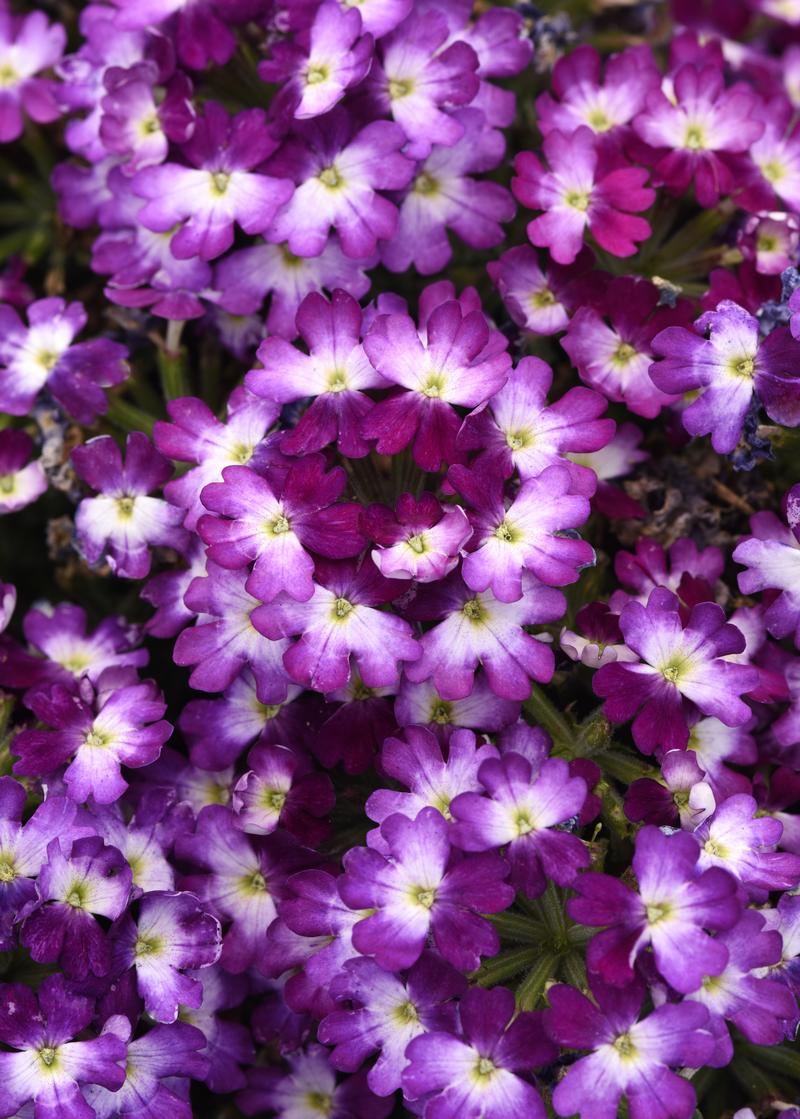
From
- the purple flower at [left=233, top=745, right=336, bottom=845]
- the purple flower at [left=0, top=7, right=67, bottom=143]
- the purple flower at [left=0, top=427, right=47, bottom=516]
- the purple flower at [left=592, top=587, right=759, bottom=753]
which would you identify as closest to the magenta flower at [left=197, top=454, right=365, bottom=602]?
the purple flower at [left=233, top=745, right=336, bottom=845]

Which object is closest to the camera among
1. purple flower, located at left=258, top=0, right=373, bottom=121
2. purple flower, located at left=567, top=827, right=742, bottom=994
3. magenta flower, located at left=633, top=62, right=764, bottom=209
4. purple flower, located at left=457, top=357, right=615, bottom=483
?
purple flower, located at left=567, top=827, right=742, bottom=994

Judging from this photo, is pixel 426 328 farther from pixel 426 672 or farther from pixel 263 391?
pixel 426 672

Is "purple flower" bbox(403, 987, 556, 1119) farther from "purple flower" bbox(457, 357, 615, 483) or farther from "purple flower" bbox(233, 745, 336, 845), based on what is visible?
"purple flower" bbox(457, 357, 615, 483)

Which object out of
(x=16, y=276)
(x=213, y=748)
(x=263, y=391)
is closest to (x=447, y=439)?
(x=263, y=391)

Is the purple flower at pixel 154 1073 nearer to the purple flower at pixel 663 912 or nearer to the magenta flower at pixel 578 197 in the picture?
the purple flower at pixel 663 912

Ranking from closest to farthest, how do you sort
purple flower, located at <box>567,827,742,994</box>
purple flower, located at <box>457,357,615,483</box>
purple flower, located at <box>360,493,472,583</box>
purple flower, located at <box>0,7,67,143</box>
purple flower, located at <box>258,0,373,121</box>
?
purple flower, located at <box>567,827,742,994</box> < purple flower, located at <box>360,493,472,583</box> < purple flower, located at <box>457,357,615,483</box> < purple flower, located at <box>258,0,373,121</box> < purple flower, located at <box>0,7,67,143</box>

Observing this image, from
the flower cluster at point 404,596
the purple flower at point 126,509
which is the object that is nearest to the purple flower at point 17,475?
the flower cluster at point 404,596

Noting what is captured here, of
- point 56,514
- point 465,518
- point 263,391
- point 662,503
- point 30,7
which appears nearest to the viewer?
point 465,518

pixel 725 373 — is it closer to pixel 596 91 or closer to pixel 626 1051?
pixel 596 91
